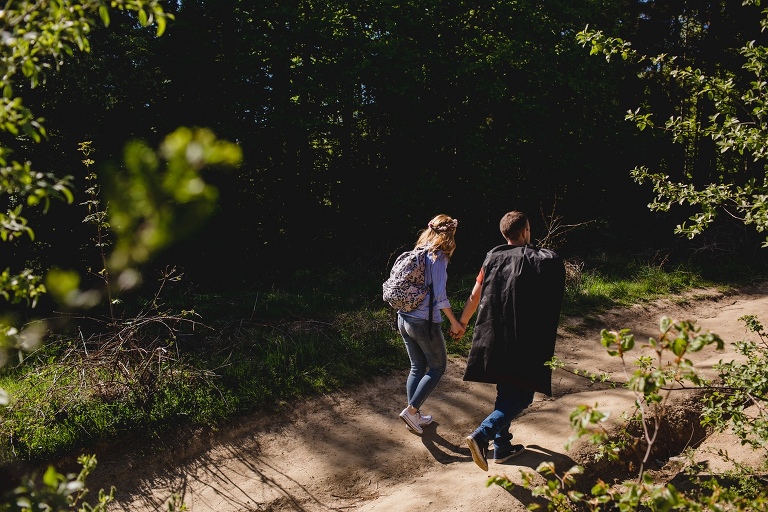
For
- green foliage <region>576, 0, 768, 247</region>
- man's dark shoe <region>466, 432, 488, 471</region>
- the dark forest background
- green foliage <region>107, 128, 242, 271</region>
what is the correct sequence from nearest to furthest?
1. green foliage <region>107, 128, 242, 271</region>
2. green foliage <region>576, 0, 768, 247</region>
3. man's dark shoe <region>466, 432, 488, 471</region>
4. the dark forest background

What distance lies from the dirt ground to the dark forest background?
5468 mm

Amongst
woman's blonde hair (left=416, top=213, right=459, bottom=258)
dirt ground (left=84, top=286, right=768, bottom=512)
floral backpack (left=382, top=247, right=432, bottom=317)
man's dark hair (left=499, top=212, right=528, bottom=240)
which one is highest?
man's dark hair (left=499, top=212, right=528, bottom=240)

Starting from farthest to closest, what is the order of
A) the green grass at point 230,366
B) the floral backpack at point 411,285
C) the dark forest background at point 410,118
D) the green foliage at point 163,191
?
1. the dark forest background at point 410,118
2. the green grass at point 230,366
3. the floral backpack at point 411,285
4. the green foliage at point 163,191

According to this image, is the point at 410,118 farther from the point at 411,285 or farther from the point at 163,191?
the point at 163,191

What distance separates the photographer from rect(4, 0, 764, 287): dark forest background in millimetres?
10891

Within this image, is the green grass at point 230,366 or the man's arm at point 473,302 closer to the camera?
the man's arm at point 473,302

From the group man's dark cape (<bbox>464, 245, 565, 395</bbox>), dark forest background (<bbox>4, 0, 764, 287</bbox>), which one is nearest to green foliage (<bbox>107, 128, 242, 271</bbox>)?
man's dark cape (<bbox>464, 245, 565, 395</bbox>)

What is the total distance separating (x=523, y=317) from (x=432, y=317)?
78 cm

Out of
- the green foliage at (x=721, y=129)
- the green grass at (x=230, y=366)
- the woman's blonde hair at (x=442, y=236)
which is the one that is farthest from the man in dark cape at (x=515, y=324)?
the green grass at (x=230, y=366)

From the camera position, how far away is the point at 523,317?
14.1 feet

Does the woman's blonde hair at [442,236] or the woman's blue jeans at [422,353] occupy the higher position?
the woman's blonde hair at [442,236]

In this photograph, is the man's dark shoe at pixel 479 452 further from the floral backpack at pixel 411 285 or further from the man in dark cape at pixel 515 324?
the floral backpack at pixel 411 285

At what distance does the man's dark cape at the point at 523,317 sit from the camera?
4266 millimetres

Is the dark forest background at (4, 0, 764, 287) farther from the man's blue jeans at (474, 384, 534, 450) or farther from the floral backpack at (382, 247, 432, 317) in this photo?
the man's blue jeans at (474, 384, 534, 450)
